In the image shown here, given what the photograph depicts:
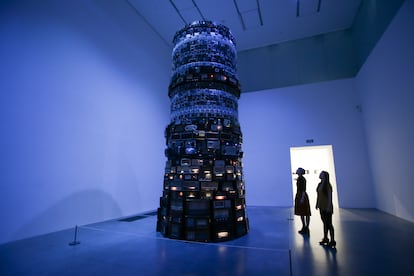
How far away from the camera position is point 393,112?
22.0ft

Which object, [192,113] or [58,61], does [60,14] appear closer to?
[58,61]

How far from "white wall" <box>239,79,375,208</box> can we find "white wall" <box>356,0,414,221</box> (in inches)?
29.4

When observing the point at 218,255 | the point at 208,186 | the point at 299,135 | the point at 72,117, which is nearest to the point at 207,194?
the point at 208,186

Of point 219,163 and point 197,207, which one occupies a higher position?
point 219,163

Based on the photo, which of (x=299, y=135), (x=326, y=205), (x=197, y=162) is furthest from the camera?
(x=299, y=135)

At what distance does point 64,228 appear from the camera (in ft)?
18.7

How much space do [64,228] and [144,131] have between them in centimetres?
452

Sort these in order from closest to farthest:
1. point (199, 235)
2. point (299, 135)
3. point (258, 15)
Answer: point (199, 235) → point (258, 15) → point (299, 135)

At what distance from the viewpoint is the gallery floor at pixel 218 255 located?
3104mm

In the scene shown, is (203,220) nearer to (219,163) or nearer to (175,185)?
(175,185)

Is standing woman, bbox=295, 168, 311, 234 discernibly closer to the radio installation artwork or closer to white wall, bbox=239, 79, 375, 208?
the radio installation artwork

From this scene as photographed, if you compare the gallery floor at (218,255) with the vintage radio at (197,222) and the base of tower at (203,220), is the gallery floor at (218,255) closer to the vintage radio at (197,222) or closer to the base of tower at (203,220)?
the base of tower at (203,220)

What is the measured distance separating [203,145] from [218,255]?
2.35m

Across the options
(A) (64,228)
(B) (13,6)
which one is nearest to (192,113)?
(A) (64,228)
